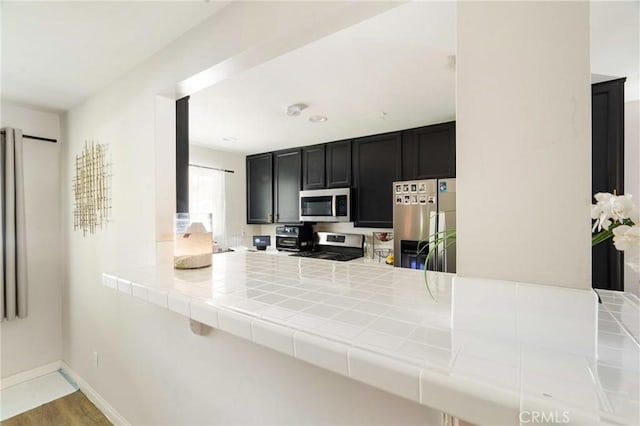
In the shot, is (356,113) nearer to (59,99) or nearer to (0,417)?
(59,99)

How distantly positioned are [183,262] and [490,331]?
131cm

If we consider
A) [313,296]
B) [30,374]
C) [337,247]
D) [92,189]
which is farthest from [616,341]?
[30,374]

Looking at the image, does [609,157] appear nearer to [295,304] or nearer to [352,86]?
[352,86]

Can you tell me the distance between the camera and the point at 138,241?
1729mm

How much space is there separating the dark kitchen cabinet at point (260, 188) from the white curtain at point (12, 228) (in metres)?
2.63

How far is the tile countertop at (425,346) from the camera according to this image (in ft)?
1.41

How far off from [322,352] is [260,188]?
4.10 metres

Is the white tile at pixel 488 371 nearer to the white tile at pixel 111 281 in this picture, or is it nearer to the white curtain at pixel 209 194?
the white tile at pixel 111 281

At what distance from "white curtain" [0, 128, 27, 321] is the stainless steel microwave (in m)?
2.75

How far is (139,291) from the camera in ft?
3.75

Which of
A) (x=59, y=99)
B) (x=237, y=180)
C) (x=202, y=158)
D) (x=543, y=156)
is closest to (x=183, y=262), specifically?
(x=543, y=156)

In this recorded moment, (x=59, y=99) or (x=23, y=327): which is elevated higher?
(x=59, y=99)

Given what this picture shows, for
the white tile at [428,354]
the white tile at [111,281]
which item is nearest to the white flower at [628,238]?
the white tile at [428,354]

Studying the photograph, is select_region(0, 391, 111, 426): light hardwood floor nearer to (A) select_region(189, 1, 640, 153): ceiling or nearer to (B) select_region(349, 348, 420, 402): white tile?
(B) select_region(349, 348, 420, 402): white tile
